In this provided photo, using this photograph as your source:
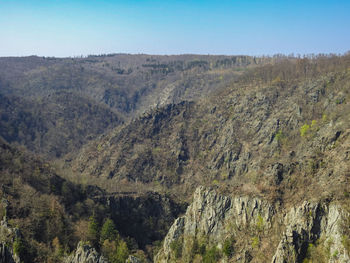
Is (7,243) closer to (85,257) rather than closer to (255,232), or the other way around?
(85,257)

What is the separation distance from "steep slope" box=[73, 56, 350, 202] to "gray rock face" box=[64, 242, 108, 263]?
71062mm

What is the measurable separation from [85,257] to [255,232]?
3493 cm

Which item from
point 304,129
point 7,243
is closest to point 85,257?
point 7,243

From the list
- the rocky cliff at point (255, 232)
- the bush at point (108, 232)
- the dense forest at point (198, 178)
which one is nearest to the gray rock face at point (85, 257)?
the dense forest at point (198, 178)

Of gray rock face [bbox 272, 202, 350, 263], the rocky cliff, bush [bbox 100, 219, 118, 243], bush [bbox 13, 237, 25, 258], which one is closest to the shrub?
the rocky cliff

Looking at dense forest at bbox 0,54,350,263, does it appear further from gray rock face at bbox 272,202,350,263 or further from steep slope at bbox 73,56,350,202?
steep slope at bbox 73,56,350,202

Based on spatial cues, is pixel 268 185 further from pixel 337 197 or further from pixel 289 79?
pixel 289 79

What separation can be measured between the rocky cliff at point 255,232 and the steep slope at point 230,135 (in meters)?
49.9

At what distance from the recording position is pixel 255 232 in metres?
68.8

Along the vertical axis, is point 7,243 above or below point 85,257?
above

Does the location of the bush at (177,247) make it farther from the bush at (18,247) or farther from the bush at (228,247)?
the bush at (18,247)

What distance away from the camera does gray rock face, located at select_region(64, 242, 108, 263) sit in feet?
230

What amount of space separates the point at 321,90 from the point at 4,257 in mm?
142005

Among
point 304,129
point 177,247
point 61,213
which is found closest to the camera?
point 177,247
